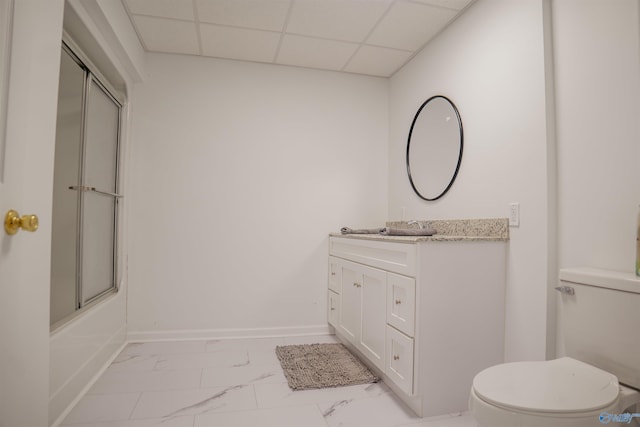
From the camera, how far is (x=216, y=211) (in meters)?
2.87

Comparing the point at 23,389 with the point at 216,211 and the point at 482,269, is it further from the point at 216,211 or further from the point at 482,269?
the point at 216,211

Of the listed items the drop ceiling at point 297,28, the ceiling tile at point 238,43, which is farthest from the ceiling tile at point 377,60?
the ceiling tile at point 238,43

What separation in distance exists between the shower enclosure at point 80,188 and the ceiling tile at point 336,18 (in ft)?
4.21

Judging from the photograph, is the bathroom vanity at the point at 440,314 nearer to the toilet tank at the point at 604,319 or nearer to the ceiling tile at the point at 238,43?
the toilet tank at the point at 604,319

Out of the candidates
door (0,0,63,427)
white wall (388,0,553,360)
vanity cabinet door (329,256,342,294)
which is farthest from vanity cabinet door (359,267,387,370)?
door (0,0,63,427)

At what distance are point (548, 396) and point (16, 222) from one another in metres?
1.54

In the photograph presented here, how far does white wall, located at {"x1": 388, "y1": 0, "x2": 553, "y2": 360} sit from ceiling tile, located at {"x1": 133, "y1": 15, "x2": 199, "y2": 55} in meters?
1.74

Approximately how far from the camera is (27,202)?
1.04m

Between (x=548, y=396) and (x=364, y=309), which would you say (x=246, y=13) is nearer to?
(x=364, y=309)

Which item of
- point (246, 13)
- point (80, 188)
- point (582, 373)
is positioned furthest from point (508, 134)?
point (80, 188)

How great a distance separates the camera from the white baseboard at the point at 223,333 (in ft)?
8.93

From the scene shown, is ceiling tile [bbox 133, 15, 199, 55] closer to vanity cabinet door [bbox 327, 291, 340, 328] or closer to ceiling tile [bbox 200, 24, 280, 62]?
ceiling tile [bbox 200, 24, 280, 62]

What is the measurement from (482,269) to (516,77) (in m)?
0.98

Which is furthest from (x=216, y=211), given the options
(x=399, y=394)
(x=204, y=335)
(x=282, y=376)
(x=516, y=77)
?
(x=516, y=77)
